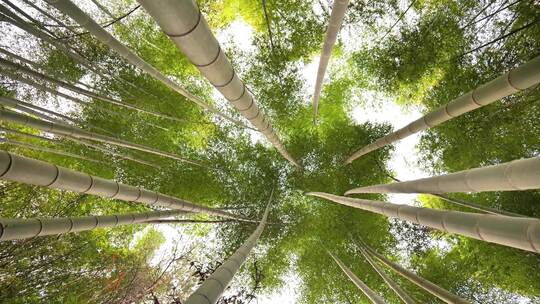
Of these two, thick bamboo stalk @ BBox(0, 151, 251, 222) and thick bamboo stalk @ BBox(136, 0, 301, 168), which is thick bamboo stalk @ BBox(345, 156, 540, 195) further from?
thick bamboo stalk @ BBox(0, 151, 251, 222)

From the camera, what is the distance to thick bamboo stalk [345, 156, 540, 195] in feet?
6.40

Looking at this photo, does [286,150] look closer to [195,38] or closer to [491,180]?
[491,180]

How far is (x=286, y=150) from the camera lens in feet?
25.7

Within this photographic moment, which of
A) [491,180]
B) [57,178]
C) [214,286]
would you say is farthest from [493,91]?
[57,178]

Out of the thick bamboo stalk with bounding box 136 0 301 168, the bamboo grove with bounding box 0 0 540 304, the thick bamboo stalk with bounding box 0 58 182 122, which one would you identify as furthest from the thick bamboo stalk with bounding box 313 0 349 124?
the thick bamboo stalk with bounding box 0 58 182 122

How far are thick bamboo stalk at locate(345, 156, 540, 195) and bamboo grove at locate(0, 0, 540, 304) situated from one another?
135cm

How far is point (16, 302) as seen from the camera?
492 cm

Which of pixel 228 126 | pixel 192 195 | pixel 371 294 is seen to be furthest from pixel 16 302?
pixel 228 126

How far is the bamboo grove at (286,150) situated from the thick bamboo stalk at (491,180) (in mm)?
1347

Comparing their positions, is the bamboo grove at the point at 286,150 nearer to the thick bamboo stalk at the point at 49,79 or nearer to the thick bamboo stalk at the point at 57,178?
the thick bamboo stalk at the point at 49,79

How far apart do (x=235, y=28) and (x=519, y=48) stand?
20.3 feet

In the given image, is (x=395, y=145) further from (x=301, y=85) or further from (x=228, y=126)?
(x=228, y=126)

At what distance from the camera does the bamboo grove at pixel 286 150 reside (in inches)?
249

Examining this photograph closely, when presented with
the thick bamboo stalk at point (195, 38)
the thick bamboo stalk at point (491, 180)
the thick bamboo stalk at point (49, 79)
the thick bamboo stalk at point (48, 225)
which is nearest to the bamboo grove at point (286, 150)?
the thick bamboo stalk at point (49, 79)
